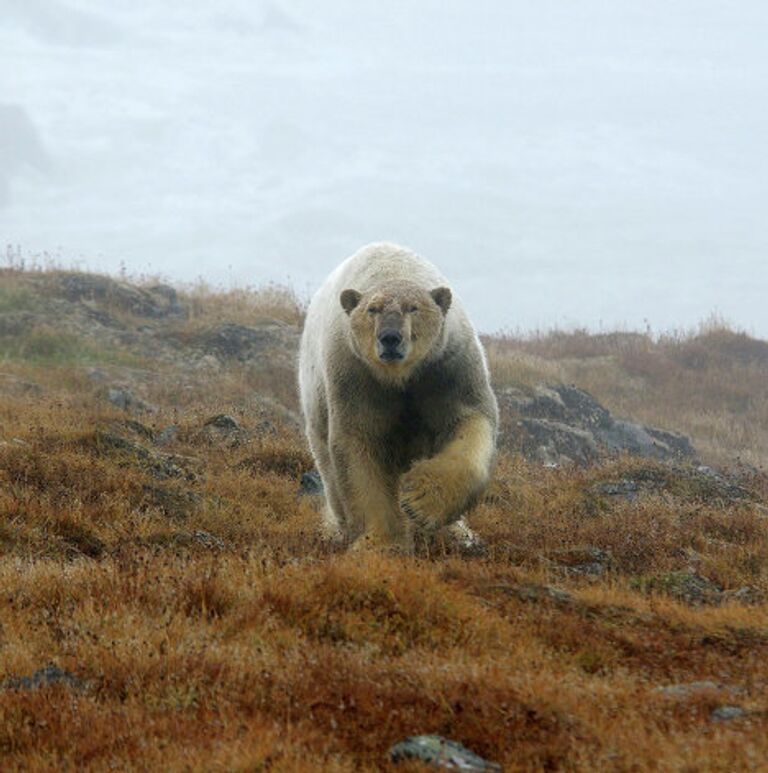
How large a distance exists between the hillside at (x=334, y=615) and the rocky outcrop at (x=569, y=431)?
578cm

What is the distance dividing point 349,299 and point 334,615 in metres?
3.62

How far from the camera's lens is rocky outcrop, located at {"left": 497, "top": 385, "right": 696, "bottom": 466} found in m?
23.5

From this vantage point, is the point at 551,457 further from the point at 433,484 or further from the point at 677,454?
the point at 433,484

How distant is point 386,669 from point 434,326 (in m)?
4.18

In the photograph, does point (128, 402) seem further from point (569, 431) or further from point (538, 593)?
point (538, 593)

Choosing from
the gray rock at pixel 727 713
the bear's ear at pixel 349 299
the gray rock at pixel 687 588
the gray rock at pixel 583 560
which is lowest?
the gray rock at pixel 583 560

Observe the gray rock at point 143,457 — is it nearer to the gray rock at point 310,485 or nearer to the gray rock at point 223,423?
the gray rock at point 310,485

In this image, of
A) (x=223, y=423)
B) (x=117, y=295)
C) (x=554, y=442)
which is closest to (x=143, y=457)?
(x=223, y=423)

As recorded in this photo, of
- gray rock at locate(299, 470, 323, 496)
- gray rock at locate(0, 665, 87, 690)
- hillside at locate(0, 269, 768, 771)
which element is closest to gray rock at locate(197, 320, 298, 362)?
hillside at locate(0, 269, 768, 771)

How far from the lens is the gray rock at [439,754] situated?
4.71 meters

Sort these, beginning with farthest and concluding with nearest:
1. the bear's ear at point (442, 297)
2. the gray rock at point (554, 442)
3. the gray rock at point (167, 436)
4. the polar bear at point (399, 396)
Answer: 1. the gray rock at point (554, 442)
2. the gray rock at point (167, 436)
3. the bear's ear at point (442, 297)
4. the polar bear at point (399, 396)

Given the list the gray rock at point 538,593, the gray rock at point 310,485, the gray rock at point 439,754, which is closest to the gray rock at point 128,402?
the gray rock at point 310,485

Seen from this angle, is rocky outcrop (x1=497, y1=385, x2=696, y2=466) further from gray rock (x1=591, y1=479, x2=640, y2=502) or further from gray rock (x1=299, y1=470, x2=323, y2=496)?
gray rock (x1=299, y1=470, x2=323, y2=496)

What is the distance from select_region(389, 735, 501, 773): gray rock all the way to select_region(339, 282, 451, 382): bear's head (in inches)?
175
